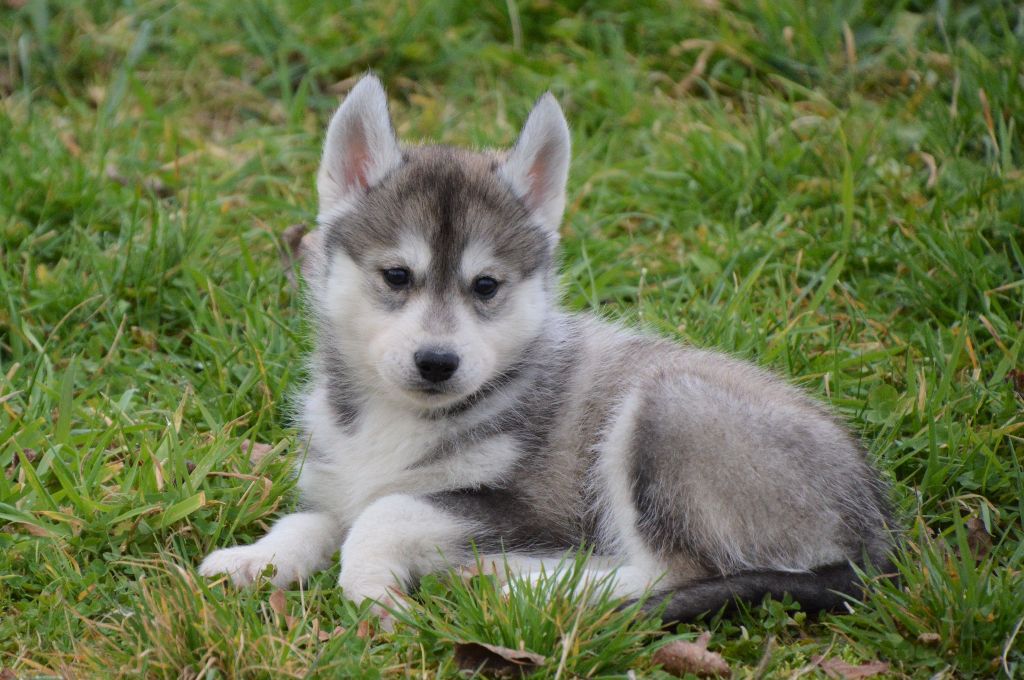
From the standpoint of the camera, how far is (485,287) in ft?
14.5

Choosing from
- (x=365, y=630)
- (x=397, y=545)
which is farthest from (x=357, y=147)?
(x=365, y=630)

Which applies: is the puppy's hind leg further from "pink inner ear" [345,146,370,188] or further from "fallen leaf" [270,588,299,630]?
"pink inner ear" [345,146,370,188]

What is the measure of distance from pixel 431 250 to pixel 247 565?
129 centimetres

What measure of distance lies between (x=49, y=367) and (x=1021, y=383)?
4.29 m

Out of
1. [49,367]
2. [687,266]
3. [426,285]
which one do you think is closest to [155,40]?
[49,367]

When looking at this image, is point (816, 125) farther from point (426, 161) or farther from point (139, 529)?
point (139, 529)

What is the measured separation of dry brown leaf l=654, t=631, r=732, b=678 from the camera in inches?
148

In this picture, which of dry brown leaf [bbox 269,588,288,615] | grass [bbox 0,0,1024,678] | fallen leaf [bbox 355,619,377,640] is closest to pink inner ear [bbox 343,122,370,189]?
grass [bbox 0,0,1024,678]

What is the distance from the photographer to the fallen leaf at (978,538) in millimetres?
4547

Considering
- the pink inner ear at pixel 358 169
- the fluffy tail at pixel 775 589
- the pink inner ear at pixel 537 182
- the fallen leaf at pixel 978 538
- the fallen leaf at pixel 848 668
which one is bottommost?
the fallen leaf at pixel 978 538

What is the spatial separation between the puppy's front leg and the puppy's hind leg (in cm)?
20

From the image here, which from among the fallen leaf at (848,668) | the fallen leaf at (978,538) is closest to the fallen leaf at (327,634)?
the fallen leaf at (848,668)

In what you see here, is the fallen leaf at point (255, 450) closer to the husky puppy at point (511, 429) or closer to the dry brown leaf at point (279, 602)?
the husky puppy at point (511, 429)

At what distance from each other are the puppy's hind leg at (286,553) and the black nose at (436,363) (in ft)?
2.58
